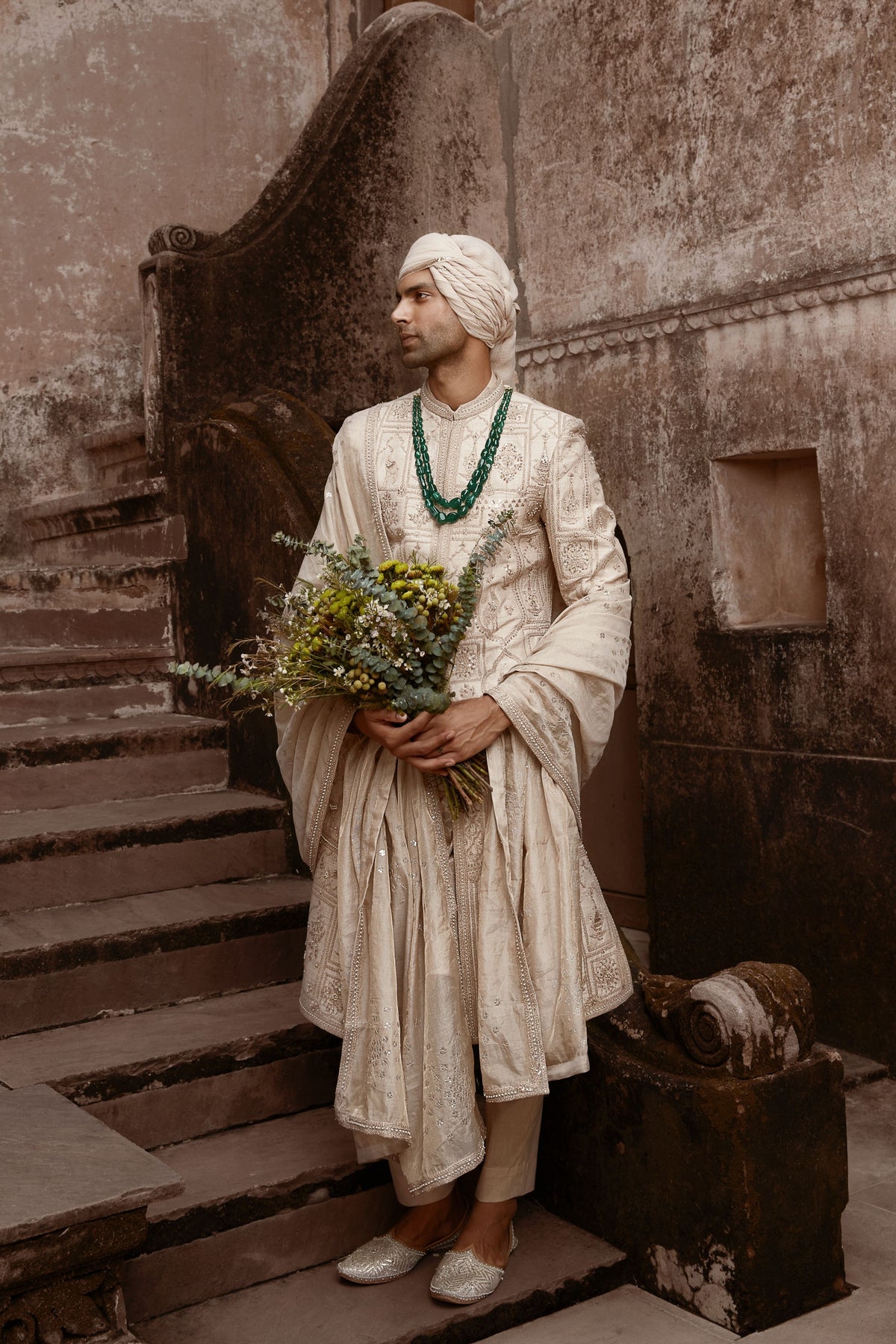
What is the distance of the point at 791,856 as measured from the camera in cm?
471

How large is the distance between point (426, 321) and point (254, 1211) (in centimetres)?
194

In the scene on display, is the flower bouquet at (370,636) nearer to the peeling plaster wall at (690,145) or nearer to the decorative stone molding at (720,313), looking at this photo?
the decorative stone molding at (720,313)

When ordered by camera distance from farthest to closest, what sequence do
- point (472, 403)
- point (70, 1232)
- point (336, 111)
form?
point (336, 111) → point (472, 403) → point (70, 1232)

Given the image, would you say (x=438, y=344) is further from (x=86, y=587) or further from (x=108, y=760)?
(x=86, y=587)

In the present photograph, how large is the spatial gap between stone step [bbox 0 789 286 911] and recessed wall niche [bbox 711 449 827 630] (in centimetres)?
184

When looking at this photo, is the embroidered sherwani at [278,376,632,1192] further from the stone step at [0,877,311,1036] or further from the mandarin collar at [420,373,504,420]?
the stone step at [0,877,311,1036]

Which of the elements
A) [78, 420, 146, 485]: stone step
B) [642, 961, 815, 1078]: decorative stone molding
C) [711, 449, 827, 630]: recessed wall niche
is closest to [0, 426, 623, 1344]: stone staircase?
[642, 961, 815, 1078]: decorative stone molding

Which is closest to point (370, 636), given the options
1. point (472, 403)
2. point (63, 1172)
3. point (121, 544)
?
point (472, 403)

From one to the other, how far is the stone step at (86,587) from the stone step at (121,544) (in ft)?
0.17

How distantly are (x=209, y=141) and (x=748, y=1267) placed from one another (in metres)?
5.60

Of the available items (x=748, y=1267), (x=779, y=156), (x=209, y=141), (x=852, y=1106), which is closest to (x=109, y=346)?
(x=209, y=141)

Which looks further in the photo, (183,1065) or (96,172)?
(96,172)

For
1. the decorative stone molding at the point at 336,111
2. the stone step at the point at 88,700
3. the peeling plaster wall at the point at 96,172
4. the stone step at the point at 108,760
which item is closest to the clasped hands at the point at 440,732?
the stone step at the point at 108,760

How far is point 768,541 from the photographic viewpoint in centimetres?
502
